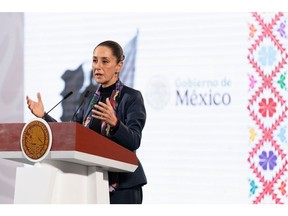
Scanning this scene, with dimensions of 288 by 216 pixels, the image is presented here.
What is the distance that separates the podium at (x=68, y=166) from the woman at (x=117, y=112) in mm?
92

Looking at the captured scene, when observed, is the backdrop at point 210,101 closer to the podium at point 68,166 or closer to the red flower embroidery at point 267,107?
the red flower embroidery at point 267,107

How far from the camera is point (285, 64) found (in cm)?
369

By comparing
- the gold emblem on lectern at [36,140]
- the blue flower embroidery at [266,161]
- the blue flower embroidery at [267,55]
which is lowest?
the gold emblem on lectern at [36,140]

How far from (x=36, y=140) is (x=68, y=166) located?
0.16 meters

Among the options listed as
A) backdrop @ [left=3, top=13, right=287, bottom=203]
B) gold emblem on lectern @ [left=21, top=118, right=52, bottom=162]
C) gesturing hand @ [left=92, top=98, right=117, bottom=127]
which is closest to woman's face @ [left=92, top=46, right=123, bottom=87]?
gesturing hand @ [left=92, top=98, right=117, bottom=127]

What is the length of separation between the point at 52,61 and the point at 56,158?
2.19m

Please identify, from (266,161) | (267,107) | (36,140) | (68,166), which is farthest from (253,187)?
(36,140)

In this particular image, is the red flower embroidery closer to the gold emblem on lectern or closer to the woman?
the woman

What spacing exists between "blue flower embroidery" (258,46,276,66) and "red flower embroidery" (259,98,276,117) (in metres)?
0.22

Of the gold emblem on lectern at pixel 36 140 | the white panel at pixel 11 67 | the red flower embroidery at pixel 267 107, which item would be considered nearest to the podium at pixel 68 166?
the gold emblem on lectern at pixel 36 140

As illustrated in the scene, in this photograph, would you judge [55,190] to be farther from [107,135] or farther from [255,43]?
[255,43]

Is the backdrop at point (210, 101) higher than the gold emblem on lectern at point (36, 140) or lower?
higher

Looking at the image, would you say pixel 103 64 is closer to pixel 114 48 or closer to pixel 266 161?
pixel 114 48

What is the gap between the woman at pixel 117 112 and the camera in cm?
222
